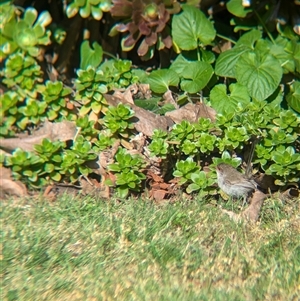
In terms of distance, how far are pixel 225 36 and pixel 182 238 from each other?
2.11 metres

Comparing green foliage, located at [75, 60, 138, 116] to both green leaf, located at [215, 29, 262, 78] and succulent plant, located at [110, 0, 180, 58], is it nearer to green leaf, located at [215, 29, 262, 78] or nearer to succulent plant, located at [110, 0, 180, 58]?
succulent plant, located at [110, 0, 180, 58]

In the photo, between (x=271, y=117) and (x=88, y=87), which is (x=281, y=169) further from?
(x=88, y=87)

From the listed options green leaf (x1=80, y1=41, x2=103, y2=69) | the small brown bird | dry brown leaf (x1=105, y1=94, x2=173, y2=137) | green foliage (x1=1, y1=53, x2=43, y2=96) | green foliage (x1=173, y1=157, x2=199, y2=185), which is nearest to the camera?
the small brown bird

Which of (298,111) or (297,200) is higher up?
(298,111)

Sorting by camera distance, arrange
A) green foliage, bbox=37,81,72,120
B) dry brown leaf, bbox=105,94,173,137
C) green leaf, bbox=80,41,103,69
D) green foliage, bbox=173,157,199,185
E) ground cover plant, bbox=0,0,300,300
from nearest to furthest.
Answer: ground cover plant, bbox=0,0,300,300
green foliage, bbox=173,157,199,185
dry brown leaf, bbox=105,94,173,137
green foliage, bbox=37,81,72,120
green leaf, bbox=80,41,103,69

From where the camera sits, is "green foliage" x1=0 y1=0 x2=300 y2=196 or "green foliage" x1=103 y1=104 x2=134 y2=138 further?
"green foliage" x1=103 y1=104 x2=134 y2=138

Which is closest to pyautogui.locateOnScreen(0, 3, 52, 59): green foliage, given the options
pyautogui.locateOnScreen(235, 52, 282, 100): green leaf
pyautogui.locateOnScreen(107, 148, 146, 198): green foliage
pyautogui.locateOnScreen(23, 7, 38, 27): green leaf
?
pyautogui.locateOnScreen(23, 7, 38, 27): green leaf

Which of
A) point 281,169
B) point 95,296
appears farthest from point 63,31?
point 95,296

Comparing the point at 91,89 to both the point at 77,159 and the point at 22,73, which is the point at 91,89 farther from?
the point at 22,73

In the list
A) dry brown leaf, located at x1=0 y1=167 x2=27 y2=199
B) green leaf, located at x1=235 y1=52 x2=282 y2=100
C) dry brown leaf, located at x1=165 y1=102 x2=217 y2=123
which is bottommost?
dry brown leaf, located at x1=0 y1=167 x2=27 y2=199

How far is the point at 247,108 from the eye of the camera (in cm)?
483

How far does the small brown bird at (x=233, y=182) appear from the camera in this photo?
15.0 feet

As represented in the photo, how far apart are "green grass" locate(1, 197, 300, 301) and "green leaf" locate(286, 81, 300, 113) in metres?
0.69

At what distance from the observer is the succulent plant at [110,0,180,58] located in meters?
5.24
